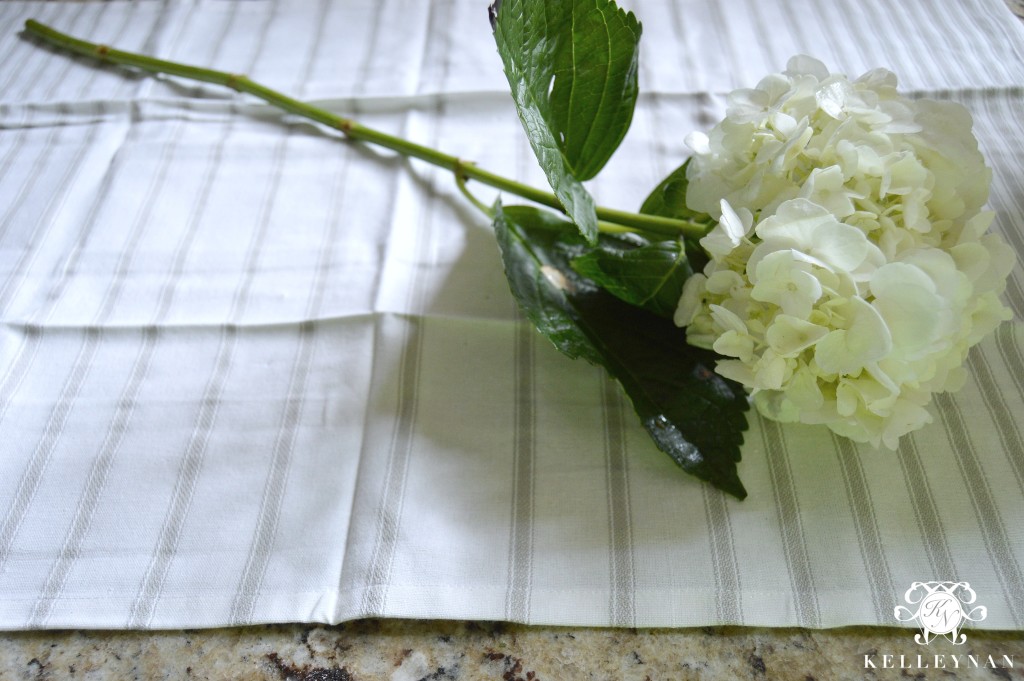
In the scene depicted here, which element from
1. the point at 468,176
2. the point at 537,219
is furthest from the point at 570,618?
the point at 468,176

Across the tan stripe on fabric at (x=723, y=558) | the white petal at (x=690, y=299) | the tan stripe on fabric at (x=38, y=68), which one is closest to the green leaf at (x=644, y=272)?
the white petal at (x=690, y=299)

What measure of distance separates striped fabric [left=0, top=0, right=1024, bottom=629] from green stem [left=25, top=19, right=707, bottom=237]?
2cm

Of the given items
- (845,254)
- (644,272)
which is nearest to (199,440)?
(644,272)

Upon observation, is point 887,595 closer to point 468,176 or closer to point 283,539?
point 283,539

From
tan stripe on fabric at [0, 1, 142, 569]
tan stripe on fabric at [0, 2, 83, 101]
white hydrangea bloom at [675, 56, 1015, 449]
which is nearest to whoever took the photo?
white hydrangea bloom at [675, 56, 1015, 449]

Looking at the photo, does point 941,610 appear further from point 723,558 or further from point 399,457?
point 399,457

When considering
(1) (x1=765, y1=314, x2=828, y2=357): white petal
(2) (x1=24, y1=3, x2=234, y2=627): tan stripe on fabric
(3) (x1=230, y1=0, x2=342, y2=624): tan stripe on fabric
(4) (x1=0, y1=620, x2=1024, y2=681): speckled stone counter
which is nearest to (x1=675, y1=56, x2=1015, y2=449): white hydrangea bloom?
(1) (x1=765, y1=314, x2=828, y2=357): white petal

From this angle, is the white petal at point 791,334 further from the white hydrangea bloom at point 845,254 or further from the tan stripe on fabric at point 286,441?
the tan stripe on fabric at point 286,441

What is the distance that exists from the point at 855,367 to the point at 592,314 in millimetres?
191

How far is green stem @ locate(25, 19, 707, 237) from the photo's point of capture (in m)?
0.54

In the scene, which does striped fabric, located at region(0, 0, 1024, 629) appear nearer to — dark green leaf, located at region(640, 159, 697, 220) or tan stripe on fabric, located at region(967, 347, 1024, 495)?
tan stripe on fabric, located at region(967, 347, 1024, 495)

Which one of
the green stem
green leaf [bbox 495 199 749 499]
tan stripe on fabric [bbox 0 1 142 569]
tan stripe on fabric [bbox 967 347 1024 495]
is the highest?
the green stem

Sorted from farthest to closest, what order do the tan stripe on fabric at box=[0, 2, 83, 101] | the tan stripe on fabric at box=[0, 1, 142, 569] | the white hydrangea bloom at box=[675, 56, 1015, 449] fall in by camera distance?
the tan stripe on fabric at box=[0, 2, 83, 101]
the tan stripe on fabric at box=[0, 1, 142, 569]
the white hydrangea bloom at box=[675, 56, 1015, 449]

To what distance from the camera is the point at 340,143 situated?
2.45ft
